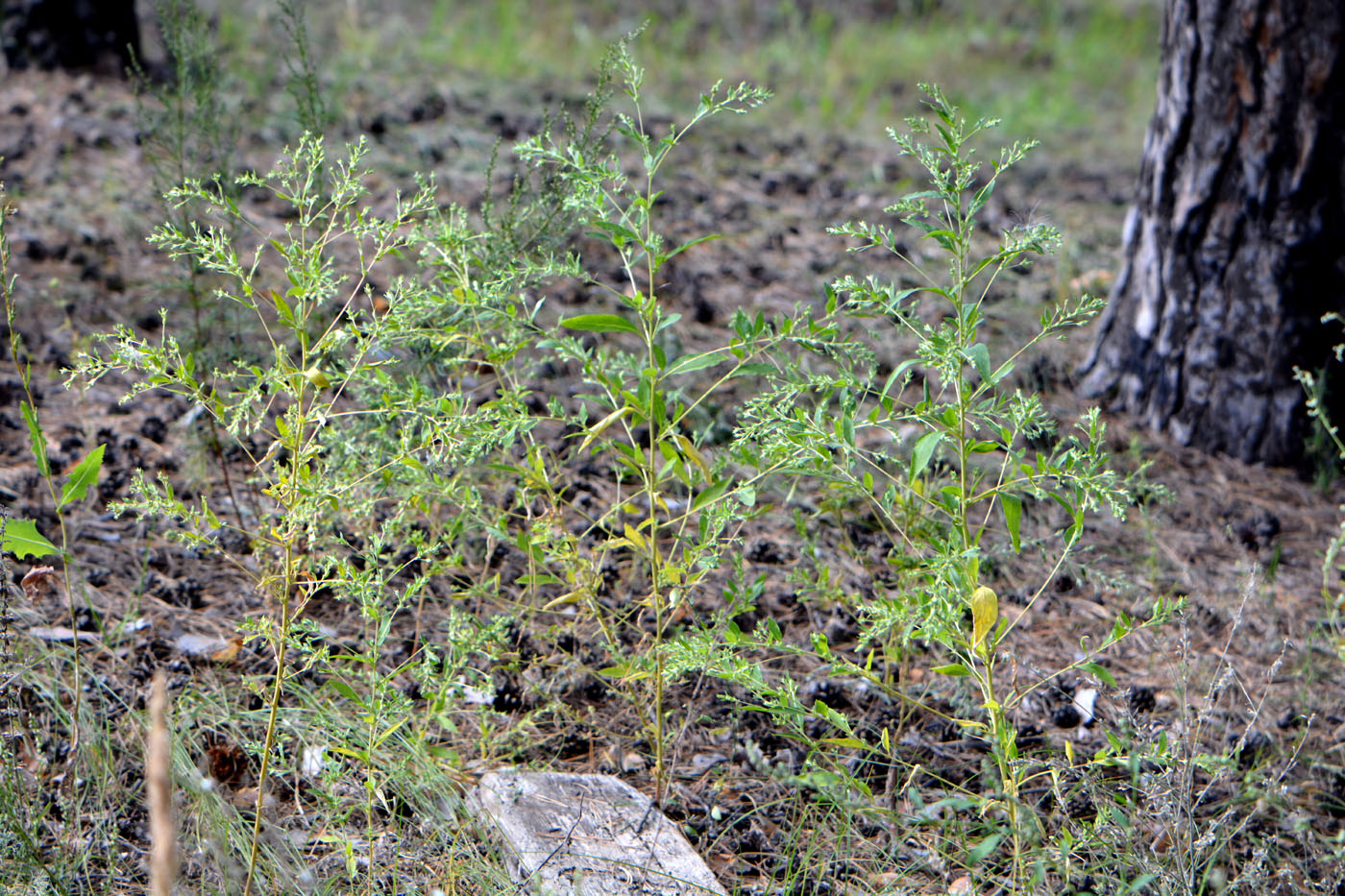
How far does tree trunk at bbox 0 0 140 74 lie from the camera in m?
5.67

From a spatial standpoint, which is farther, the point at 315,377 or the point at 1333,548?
the point at 1333,548

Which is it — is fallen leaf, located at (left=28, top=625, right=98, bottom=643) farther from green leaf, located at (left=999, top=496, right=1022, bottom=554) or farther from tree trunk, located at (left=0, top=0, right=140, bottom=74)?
tree trunk, located at (left=0, top=0, right=140, bottom=74)

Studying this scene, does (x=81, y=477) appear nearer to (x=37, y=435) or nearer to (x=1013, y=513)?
(x=37, y=435)

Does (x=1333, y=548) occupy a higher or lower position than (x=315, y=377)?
lower

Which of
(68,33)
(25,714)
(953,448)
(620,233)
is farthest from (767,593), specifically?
(68,33)

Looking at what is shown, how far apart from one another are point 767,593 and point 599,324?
125 cm

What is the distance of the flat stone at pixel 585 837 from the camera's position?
76.8 inches

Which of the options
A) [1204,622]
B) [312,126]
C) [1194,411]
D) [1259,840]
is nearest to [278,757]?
[312,126]

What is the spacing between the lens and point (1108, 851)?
1966 millimetres

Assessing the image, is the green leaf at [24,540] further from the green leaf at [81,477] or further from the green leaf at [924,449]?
the green leaf at [924,449]

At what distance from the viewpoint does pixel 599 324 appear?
6.33 ft

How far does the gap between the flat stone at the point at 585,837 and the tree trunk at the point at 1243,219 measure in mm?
2581

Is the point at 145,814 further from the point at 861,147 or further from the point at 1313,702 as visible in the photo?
the point at 861,147

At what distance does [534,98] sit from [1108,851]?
216 inches
